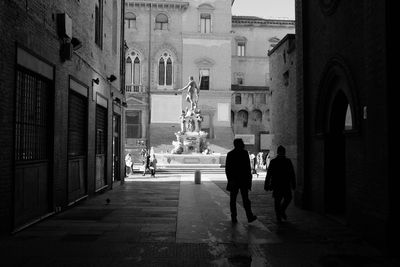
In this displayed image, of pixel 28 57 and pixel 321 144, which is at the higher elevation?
pixel 28 57

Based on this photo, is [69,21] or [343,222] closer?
[343,222]

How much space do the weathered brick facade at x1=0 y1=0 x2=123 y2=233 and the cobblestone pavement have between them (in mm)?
791

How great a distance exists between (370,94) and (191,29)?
153ft

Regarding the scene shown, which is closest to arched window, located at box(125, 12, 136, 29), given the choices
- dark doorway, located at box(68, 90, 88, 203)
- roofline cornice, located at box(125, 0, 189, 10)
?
roofline cornice, located at box(125, 0, 189, 10)

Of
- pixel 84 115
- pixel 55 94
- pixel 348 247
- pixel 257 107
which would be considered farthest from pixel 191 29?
pixel 348 247

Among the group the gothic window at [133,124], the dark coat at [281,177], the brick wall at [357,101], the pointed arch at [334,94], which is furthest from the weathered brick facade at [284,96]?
the gothic window at [133,124]

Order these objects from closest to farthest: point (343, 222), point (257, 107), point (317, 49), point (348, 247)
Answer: point (348, 247)
point (343, 222)
point (317, 49)
point (257, 107)

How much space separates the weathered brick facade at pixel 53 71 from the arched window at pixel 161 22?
3485 centimetres

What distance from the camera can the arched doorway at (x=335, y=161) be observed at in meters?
10.7

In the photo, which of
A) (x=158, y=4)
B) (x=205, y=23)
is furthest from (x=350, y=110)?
(x=205, y=23)

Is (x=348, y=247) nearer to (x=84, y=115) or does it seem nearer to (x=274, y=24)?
(x=84, y=115)

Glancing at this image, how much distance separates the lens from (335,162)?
1091 centimetres

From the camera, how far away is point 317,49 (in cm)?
1173

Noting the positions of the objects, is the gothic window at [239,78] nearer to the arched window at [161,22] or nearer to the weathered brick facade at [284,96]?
the arched window at [161,22]
